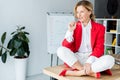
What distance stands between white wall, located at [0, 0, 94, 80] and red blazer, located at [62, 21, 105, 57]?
67.7 inches

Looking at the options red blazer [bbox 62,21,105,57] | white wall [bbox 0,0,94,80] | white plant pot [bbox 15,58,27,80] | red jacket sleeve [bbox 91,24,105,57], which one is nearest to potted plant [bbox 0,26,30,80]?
white plant pot [bbox 15,58,27,80]

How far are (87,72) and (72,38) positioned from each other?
0.34m

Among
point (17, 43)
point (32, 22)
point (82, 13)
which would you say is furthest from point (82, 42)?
point (32, 22)

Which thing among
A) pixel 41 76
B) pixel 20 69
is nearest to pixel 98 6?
pixel 41 76

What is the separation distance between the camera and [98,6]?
3.96 metres

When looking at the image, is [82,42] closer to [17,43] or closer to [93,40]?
[93,40]

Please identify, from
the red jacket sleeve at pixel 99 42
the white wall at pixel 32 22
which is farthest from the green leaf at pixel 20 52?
the red jacket sleeve at pixel 99 42

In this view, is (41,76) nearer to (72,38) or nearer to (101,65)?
(72,38)

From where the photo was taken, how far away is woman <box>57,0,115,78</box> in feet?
4.65

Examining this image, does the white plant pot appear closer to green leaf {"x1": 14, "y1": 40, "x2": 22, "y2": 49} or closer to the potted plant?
the potted plant

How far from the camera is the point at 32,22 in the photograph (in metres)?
3.26

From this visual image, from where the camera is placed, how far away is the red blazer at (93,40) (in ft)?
4.98

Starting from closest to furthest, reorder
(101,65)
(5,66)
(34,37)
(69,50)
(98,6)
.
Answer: (101,65)
(69,50)
(5,66)
(34,37)
(98,6)

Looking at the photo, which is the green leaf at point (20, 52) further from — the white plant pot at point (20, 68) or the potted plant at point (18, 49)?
the white plant pot at point (20, 68)
